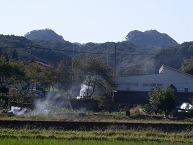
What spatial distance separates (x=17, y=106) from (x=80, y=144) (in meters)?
15.3

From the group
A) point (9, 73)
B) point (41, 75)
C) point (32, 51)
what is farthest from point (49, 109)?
point (32, 51)

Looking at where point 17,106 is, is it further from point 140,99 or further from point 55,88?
point 140,99

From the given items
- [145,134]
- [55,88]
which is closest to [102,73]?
[55,88]

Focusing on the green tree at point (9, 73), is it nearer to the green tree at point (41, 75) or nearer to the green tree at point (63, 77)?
the green tree at point (41, 75)

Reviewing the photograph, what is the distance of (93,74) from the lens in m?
39.7

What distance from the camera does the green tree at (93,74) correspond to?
3912 centimetres

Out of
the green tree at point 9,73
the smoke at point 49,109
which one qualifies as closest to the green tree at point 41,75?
the green tree at point 9,73

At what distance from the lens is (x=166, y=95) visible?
29.8m

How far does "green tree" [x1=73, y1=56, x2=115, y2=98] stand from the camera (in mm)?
39125

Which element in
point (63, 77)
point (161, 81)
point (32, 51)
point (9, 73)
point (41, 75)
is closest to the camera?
point (9, 73)

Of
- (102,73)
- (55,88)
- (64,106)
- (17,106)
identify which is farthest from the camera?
(55,88)

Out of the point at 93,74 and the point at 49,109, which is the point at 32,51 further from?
the point at 49,109

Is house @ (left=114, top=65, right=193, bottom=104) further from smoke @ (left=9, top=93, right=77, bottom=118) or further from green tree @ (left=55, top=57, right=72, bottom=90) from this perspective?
smoke @ (left=9, top=93, right=77, bottom=118)

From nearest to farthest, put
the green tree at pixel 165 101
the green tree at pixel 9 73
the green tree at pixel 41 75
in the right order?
the green tree at pixel 165 101
the green tree at pixel 9 73
the green tree at pixel 41 75
